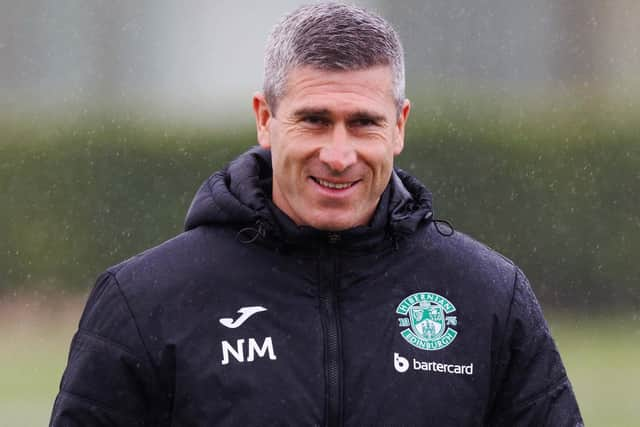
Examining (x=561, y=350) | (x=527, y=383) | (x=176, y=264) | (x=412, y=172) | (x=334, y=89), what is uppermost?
(x=334, y=89)

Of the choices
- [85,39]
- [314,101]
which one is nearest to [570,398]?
[314,101]

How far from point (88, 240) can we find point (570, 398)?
10831 millimetres

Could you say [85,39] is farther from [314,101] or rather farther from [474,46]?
[314,101]

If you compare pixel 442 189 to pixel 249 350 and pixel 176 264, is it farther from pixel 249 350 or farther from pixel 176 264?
pixel 249 350

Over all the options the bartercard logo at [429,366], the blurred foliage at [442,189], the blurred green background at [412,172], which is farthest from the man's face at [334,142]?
the blurred foliage at [442,189]

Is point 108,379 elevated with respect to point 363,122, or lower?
lower

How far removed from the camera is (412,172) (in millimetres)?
13461

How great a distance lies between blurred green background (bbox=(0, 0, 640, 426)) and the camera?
13508 millimetres

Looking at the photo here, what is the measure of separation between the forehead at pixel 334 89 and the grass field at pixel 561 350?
8279 mm

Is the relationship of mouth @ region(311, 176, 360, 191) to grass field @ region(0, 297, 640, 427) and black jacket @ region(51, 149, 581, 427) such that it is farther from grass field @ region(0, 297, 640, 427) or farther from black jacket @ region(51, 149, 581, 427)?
grass field @ region(0, 297, 640, 427)

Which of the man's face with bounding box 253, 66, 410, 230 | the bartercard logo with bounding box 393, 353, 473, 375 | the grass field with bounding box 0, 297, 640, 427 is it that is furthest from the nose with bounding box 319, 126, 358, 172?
the grass field with bounding box 0, 297, 640, 427

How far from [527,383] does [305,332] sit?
0.52m

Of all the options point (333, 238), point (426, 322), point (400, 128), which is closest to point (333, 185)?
point (333, 238)

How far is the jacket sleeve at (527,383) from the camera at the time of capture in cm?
323
